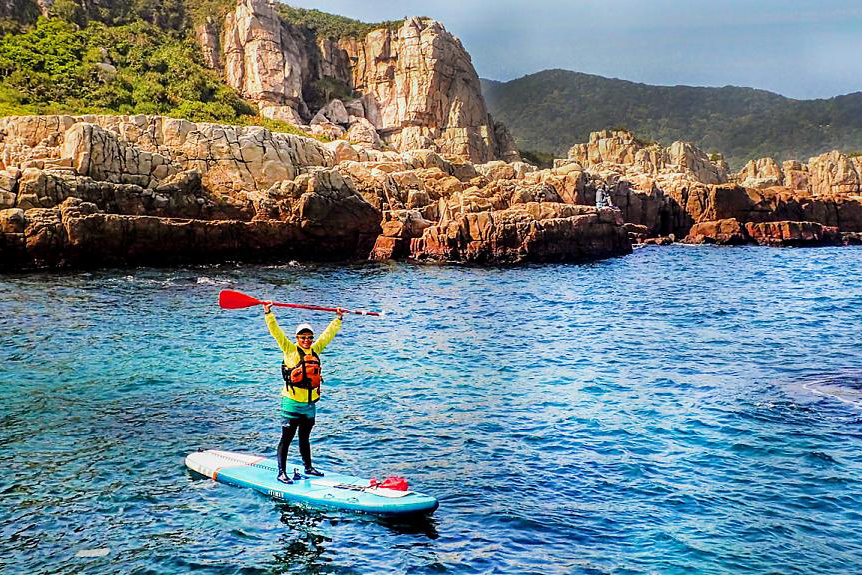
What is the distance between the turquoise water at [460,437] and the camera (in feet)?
36.0

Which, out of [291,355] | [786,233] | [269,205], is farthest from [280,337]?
[786,233]

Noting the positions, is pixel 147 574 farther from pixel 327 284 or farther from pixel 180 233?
pixel 180 233

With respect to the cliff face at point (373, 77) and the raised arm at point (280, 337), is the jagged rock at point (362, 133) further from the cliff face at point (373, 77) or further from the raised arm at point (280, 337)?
the raised arm at point (280, 337)

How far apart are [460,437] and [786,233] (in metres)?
64.8

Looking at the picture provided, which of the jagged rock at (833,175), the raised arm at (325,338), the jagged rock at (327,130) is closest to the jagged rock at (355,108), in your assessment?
the jagged rock at (327,130)

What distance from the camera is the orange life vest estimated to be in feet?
41.5

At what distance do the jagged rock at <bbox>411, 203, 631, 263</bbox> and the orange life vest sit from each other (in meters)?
39.5

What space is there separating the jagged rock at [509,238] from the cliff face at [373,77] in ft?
144

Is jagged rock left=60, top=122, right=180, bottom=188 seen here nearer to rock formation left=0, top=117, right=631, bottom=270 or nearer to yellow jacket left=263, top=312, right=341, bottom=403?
A: rock formation left=0, top=117, right=631, bottom=270

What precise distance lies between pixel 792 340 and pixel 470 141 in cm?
8012

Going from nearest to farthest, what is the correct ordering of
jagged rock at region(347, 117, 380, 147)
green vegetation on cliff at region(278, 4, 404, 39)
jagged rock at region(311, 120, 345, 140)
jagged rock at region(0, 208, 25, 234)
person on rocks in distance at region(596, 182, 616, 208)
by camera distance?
jagged rock at region(0, 208, 25, 234)
person on rocks in distance at region(596, 182, 616, 208)
jagged rock at region(311, 120, 345, 140)
jagged rock at region(347, 117, 380, 147)
green vegetation on cliff at region(278, 4, 404, 39)

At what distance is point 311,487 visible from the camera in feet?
41.5

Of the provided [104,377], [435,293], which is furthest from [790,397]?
[435,293]

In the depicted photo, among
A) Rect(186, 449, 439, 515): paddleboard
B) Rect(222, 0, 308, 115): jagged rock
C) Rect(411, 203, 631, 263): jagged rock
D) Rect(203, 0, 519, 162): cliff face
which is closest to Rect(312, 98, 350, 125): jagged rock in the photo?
Rect(203, 0, 519, 162): cliff face
